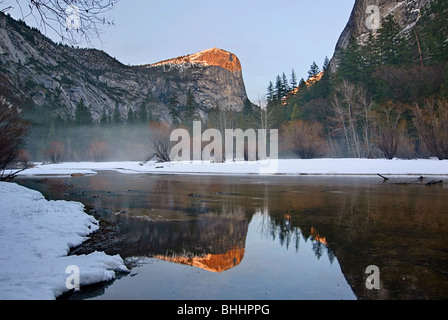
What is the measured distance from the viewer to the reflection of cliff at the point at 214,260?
459cm

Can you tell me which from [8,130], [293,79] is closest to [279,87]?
[293,79]

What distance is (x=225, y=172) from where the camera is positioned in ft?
105

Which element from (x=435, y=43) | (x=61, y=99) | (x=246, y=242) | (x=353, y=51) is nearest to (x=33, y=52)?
(x=61, y=99)

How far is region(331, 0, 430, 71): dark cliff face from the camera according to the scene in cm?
6307

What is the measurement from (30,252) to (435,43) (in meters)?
57.3

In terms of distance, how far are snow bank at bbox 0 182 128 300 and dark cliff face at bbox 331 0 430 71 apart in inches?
2592

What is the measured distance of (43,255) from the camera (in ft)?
16.1

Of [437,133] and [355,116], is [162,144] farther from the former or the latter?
[437,133]

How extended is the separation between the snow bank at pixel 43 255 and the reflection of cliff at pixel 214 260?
955mm

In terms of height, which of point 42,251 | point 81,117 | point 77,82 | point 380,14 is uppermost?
point 77,82

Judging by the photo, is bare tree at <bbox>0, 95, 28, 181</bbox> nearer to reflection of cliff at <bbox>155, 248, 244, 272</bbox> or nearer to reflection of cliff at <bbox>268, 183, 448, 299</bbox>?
reflection of cliff at <bbox>155, 248, 244, 272</bbox>

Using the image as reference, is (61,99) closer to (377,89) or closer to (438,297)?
(377,89)

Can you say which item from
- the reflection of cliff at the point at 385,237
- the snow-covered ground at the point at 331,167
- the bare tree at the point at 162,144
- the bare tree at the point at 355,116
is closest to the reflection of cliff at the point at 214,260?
the reflection of cliff at the point at 385,237

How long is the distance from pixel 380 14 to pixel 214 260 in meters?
87.3
